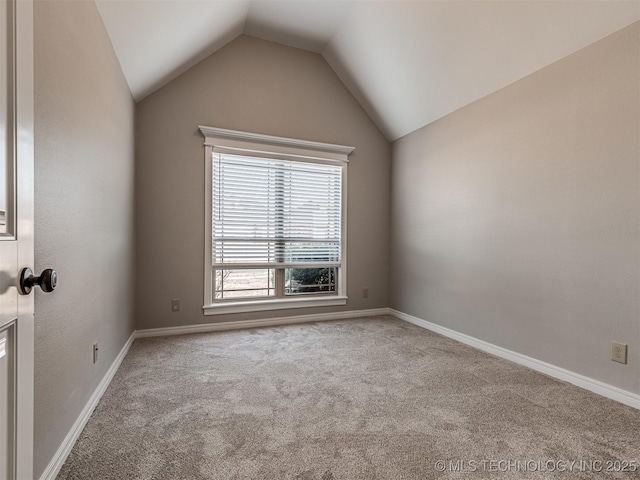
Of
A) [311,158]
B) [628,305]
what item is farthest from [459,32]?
[628,305]

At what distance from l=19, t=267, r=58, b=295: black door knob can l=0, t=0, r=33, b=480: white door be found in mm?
17

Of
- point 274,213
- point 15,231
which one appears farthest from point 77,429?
point 274,213

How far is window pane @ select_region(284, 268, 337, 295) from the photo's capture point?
409 centimetres

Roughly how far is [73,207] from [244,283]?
2343 millimetres

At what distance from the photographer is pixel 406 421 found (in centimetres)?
183

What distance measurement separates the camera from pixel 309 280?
421cm

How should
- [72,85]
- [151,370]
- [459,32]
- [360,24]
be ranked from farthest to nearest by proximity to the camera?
[360,24]
[459,32]
[151,370]
[72,85]

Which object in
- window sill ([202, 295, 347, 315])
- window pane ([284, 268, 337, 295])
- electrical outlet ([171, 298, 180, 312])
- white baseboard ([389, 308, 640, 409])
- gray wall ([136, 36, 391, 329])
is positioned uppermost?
gray wall ([136, 36, 391, 329])

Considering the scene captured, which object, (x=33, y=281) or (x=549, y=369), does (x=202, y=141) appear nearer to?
(x=33, y=281)

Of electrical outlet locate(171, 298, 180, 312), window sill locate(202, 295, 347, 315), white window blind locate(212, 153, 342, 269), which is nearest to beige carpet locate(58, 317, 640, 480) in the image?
electrical outlet locate(171, 298, 180, 312)

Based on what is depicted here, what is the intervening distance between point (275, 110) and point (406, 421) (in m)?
3.35

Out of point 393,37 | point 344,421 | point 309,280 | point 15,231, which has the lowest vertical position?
point 344,421

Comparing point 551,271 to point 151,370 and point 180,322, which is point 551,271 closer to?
point 151,370

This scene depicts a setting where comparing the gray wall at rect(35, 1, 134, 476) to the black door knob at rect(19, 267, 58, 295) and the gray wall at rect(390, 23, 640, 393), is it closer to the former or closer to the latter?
the black door knob at rect(19, 267, 58, 295)
